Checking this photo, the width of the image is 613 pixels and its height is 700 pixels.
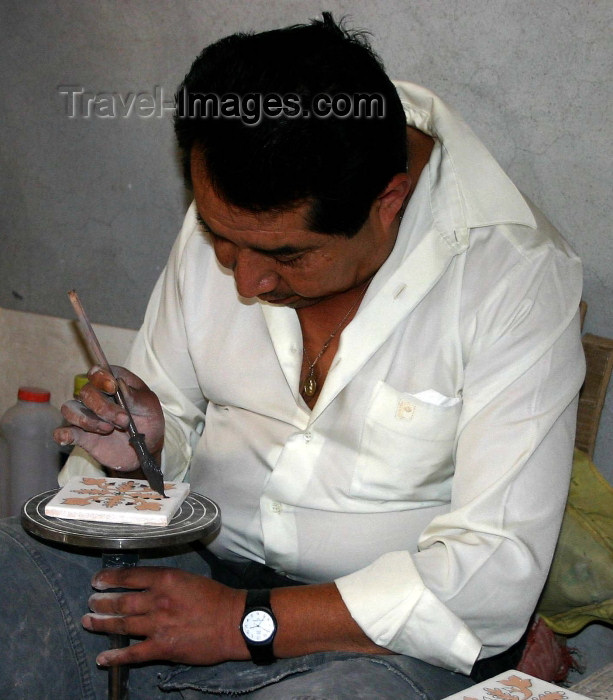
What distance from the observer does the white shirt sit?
144 centimetres

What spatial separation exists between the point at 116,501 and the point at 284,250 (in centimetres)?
48

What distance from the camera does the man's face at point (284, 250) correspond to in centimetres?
141

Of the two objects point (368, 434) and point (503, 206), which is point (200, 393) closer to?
point (368, 434)

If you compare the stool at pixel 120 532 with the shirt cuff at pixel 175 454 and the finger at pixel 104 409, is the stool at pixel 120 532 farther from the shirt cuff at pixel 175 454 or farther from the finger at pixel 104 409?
the shirt cuff at pixel 175 454

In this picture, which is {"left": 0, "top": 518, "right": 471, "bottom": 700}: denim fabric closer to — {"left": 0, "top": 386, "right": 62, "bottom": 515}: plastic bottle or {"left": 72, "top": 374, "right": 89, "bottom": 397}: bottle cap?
{"left": 72, "top": 374, "right": 89, "bottom": 397}: bottle cap

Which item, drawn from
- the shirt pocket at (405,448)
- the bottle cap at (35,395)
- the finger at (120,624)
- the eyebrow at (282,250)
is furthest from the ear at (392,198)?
the bottle cap at (35,395)

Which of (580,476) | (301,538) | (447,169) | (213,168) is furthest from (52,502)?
(580,476)

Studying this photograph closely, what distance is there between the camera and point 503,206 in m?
1.64

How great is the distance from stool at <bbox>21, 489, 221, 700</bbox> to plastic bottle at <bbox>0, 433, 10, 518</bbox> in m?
1.40

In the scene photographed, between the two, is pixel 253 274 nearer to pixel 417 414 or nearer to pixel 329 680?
pixel 417 414

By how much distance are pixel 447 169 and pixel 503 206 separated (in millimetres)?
120

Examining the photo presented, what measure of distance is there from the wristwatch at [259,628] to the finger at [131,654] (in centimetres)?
14

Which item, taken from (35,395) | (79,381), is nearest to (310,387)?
(79,381)

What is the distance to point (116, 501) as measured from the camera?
1.51 metres
